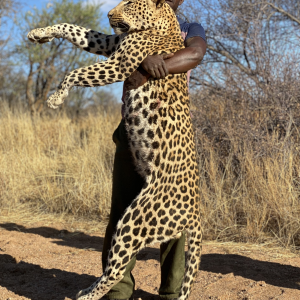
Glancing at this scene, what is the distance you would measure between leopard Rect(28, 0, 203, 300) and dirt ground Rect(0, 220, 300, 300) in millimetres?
1002

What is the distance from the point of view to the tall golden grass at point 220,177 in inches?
187

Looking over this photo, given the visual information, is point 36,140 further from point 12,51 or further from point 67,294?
point 12,51

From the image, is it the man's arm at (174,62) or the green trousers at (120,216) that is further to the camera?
the green trousers at (120,216)

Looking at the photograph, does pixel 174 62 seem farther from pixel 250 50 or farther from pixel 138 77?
pixel 250 50

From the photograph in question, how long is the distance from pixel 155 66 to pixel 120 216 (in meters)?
0.96

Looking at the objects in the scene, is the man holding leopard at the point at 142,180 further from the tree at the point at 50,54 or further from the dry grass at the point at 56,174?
the tree at the point at 50,54

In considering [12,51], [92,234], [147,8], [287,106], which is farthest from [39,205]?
[12,51]

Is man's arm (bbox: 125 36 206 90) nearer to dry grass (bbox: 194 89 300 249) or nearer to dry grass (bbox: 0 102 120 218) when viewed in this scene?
dry grass (bbox: 194 89 300 249)

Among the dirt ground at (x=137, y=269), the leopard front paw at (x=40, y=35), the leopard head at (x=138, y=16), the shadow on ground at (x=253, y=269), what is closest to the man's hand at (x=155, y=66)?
the leopard head at (x=138, y=16)

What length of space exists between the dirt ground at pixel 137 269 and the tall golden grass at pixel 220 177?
0.44 meters

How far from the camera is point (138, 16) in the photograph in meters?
2.51

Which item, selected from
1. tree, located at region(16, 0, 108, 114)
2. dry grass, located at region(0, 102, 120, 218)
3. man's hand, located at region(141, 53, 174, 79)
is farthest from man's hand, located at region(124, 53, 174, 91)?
tree, located at region(16, 0, 108, 114)

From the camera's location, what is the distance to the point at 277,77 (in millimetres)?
6035

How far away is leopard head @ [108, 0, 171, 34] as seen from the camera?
2.51 meters
